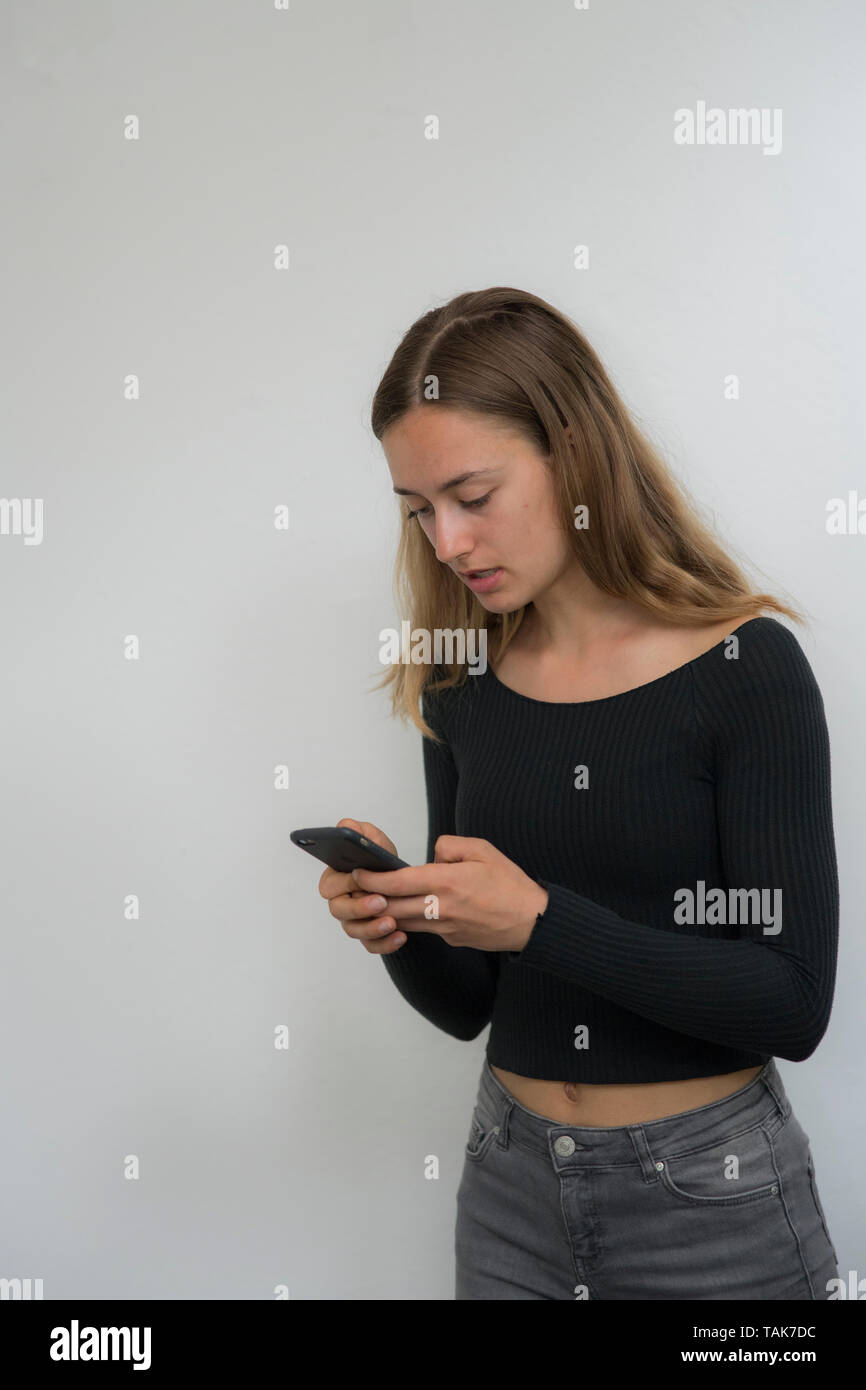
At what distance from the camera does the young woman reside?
1015 millimetres

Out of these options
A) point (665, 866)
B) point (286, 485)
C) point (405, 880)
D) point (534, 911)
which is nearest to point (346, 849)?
point (405, 880)

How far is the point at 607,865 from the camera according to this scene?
1.12 metres

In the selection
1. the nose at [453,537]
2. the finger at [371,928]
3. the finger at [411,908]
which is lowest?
the finger at [371,928]

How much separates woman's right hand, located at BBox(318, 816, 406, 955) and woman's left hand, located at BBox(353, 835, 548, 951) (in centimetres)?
4

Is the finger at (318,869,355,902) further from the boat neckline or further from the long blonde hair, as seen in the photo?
the long blonde hair

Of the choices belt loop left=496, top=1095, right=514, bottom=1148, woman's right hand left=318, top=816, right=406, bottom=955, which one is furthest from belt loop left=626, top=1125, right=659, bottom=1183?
woman's right hand left=318, top=816, right=406, bottom=955

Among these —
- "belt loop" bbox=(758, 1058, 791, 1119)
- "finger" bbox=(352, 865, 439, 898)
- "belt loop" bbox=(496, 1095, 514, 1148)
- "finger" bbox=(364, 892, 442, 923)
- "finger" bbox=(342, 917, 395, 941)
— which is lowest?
"belt loop" bbox=(496, 1095, 514, 1148)

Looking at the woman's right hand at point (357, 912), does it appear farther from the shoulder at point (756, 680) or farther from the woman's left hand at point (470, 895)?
the shoulder at point (756, 680)

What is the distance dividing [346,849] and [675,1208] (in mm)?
458

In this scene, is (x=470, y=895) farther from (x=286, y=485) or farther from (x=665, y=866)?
(x=286, y=485)

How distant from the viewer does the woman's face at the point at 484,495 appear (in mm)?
1151

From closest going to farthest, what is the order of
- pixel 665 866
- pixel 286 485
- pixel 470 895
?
1. pixel 470 895
2. pixel 665 866
3. pixel 286 485

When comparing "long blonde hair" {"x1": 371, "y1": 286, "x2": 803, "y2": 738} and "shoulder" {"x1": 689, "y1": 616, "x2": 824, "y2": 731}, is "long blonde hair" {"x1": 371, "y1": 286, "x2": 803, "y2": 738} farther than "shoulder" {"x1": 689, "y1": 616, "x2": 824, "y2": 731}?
Yes

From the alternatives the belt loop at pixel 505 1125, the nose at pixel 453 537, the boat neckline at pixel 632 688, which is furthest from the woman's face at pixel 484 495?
the belt loop at pixel 505 1125
